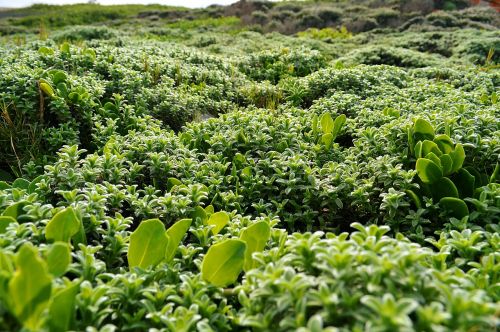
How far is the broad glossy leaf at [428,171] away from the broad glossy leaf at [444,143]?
1.19ft

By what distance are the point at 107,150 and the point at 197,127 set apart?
0.95 m

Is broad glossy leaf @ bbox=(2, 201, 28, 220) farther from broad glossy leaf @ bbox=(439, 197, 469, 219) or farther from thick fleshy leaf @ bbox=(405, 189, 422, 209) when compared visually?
broad glossy leaf @ bbox=(439, 197, 469, 219)

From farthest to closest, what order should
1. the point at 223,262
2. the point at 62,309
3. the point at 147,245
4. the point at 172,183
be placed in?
the point at 172,183 → the point at 147,245 → the point at 223,262 → the point at 62,309

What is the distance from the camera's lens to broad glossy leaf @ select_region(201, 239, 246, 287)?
7.05 ft

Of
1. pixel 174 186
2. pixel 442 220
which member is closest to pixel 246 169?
pixel 174 186

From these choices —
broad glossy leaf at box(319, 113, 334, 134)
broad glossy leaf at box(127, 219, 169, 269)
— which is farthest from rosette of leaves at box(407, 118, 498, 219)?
broad glossy leaf at box(127, 219, 169, 269)

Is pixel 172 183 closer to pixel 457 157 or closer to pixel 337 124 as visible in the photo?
pixel 337 124

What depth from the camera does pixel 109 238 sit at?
244 cm

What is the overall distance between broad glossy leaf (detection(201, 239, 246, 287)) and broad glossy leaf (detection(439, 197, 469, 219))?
1600 mm

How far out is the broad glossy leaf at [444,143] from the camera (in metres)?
3.32

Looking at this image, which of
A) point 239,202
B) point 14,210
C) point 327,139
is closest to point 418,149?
point 327,139

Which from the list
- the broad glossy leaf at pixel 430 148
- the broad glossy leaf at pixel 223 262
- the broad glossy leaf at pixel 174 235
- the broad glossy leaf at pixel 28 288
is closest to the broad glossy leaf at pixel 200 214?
the broad glossy leaf at pixel 174 235

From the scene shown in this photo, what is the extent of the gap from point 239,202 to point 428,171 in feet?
4.63

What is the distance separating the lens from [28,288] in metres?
1.51
